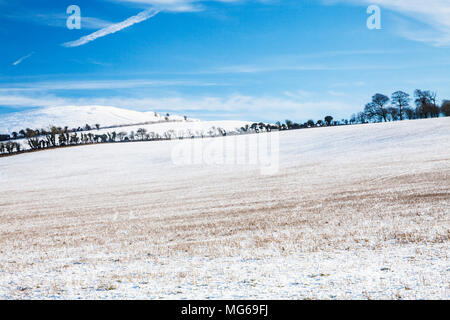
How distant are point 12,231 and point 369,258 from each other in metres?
19.1

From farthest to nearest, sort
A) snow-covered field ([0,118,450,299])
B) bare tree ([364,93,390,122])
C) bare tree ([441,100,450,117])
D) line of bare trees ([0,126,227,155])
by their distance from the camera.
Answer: line of bare trees ([0,126,227,155]) → bare tree ([364,93,390,122]) → bare tree ([441,100,450,117]) → snow-covered field ([0,118,450,299])

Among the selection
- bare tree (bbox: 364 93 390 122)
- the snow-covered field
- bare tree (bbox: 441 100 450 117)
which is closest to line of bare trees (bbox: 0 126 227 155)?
bare tree (bbox: 364 93 390 122)

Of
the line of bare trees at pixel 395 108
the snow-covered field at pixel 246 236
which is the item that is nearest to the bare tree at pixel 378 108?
the line of bare trees at pixel 395 108

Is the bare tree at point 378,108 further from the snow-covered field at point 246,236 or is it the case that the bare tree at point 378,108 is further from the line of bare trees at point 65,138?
the snow-covered field at point 246,236

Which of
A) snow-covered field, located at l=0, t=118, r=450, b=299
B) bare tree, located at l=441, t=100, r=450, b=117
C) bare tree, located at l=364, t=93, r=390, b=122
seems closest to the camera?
snow-covered field, located at l=0, t=118, r=450, b=299

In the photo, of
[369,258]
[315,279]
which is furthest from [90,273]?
[369,258]

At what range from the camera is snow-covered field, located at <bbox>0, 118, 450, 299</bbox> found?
9234 mm

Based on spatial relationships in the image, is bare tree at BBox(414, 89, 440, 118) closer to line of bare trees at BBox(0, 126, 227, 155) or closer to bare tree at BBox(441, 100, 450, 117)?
bare tree at BBox(441, 100, 450, 117)

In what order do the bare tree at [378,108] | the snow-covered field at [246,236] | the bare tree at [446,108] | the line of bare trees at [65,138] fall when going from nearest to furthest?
the snow-covered field at [246,236] < the bare tree at [446,108] < the bare tree at [378,108] < the line of bare trees at [65,138]

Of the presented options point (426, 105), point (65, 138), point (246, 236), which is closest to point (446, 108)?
point (426, 105)

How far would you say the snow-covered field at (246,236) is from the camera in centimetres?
923

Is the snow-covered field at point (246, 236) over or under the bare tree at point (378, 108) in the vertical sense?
under

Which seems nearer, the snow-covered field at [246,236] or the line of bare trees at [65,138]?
the snow-covered field at [246,236]

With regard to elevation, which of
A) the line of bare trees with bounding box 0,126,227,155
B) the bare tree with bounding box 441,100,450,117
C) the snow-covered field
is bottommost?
the snow-covered field
